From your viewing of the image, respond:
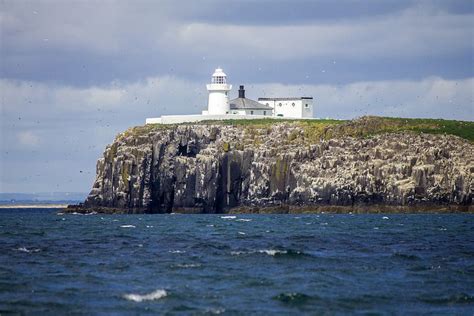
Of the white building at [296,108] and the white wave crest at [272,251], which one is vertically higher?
the white building at [296,108]

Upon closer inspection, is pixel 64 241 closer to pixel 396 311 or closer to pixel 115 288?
pixel 115 288

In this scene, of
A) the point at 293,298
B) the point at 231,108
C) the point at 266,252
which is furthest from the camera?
the point at 231,108

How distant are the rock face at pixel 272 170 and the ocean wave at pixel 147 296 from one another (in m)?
102

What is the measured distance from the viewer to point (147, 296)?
152 feet

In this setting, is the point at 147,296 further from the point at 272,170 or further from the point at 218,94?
the point at 218,94

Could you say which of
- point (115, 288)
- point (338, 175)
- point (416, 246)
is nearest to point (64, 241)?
point (416, 246)

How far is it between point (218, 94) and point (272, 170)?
3261cm

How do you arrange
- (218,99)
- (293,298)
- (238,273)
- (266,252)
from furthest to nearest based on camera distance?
(218,99) < (266,252) < (238,273) < (293,298)

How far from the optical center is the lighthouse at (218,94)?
184 m

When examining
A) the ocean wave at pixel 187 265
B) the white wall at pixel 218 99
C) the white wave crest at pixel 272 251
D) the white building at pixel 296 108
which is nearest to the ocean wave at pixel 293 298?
the ocean wave at pixel 187 265

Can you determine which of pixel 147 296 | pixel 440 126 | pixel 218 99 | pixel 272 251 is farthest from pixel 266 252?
pixel 218 99

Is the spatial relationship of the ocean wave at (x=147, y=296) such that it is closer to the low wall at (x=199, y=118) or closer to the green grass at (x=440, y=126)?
the green grass at (x=440, y=126)

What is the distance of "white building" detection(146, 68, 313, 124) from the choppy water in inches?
3664

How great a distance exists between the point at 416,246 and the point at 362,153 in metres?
78.7
